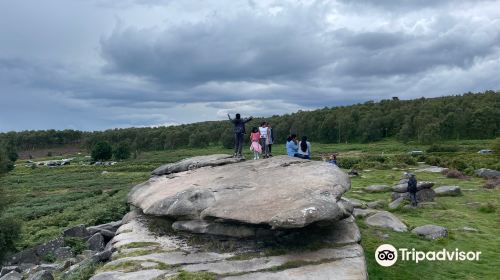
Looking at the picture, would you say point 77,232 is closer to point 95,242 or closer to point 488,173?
point 95,242

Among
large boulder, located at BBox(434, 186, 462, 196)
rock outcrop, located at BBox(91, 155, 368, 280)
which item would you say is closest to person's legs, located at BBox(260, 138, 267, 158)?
rock outcrop, located at BBox(91, 155, 368, 280)

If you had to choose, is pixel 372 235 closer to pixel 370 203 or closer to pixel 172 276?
pixel 370 203

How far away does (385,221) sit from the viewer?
2877cm

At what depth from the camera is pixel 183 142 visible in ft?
600

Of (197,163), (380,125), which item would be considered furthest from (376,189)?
(380,125)

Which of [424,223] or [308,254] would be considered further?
[424,223]

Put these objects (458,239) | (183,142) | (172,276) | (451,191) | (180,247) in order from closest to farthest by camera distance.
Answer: (172,276) → (180,247) → (458,239) → (451,191) → (183,142)

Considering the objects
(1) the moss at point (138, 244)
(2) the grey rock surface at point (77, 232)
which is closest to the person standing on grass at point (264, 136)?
(1) the moss at point (138, 244)

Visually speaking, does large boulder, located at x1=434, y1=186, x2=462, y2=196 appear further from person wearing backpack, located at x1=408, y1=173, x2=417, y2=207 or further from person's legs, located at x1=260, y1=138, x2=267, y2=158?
person's legs, located at x1=260, y1=138, x2=267, y2=158

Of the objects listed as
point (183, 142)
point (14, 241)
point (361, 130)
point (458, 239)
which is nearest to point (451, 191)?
point (458, 239)

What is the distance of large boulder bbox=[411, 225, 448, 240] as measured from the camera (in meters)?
26.5

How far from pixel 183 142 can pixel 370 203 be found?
5912 inches

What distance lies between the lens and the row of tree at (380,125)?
429 feet

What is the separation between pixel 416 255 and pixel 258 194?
8651 mm
